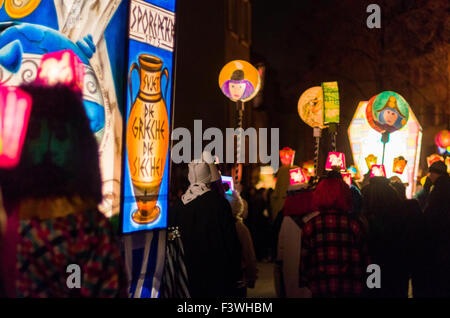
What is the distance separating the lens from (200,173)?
246 inches

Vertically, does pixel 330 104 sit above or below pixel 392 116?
above

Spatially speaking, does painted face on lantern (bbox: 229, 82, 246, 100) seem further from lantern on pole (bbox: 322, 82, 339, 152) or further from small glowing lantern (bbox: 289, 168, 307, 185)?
small glowing lantern (bbox: 289, 168, 307, 185)

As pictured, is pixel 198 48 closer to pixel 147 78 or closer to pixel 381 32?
pixel 381 32

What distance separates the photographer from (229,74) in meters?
12.8

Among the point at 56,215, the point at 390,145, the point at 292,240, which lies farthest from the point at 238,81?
the point at 56,215

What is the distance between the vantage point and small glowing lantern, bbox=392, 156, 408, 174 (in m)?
14.8

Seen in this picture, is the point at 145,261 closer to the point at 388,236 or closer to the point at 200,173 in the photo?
the point at 200,173

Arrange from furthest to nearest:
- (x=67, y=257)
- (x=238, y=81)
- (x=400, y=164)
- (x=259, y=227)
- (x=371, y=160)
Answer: (x=259, y=227) < (x=371, y=160) < (x=400, y=164) < (x=238, y=81) < (x=67, y=257)

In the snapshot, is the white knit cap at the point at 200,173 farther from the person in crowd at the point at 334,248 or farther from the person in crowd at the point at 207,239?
the person in crowd at the point at 334,248

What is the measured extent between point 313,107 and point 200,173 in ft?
28.6

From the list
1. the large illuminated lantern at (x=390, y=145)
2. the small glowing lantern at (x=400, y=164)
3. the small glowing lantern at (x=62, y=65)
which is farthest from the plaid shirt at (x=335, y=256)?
the large illuminated lantern at (x=390, y=145)

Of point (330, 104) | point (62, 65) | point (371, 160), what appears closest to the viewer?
point (62, 65)

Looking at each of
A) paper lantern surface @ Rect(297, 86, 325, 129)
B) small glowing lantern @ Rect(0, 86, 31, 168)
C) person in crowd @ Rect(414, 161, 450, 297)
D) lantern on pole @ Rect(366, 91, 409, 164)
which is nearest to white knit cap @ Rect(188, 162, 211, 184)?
person in crowd @ Rect(414, 161, 450, 297)
